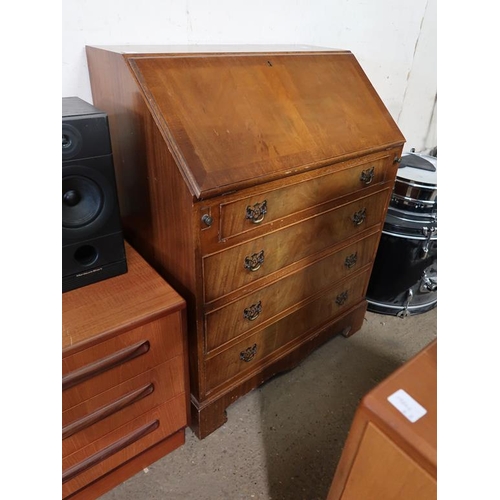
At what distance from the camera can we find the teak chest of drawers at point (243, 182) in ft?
3.11

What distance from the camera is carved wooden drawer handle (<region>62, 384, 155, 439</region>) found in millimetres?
963

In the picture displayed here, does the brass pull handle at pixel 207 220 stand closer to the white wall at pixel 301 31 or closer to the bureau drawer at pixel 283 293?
the bureau drawer at pixel 283 293

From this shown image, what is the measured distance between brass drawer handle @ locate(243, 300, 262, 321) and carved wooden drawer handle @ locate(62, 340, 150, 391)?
33 centimetres

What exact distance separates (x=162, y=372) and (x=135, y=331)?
7.6 inches

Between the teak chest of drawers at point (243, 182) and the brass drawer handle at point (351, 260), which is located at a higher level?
the teak chest of drawers at point (243, 182)

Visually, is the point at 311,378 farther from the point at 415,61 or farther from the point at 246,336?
the point at 415,61

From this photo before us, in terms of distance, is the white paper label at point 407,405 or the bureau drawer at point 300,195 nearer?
the white paper label at point 407,405

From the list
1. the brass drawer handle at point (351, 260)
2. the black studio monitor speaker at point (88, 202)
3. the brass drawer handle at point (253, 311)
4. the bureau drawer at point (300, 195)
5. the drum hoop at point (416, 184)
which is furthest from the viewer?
the drum hoop at point (416, 184)

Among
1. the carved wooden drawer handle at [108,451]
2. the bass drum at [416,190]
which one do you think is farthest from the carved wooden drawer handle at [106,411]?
the bass drum at [416,190]

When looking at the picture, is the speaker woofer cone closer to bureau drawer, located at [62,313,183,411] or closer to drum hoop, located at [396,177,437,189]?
bureau drawer, located at [62,313,183,411]

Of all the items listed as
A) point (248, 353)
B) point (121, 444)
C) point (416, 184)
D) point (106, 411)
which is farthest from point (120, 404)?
point (416, 184)

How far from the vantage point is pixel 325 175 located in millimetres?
1157
